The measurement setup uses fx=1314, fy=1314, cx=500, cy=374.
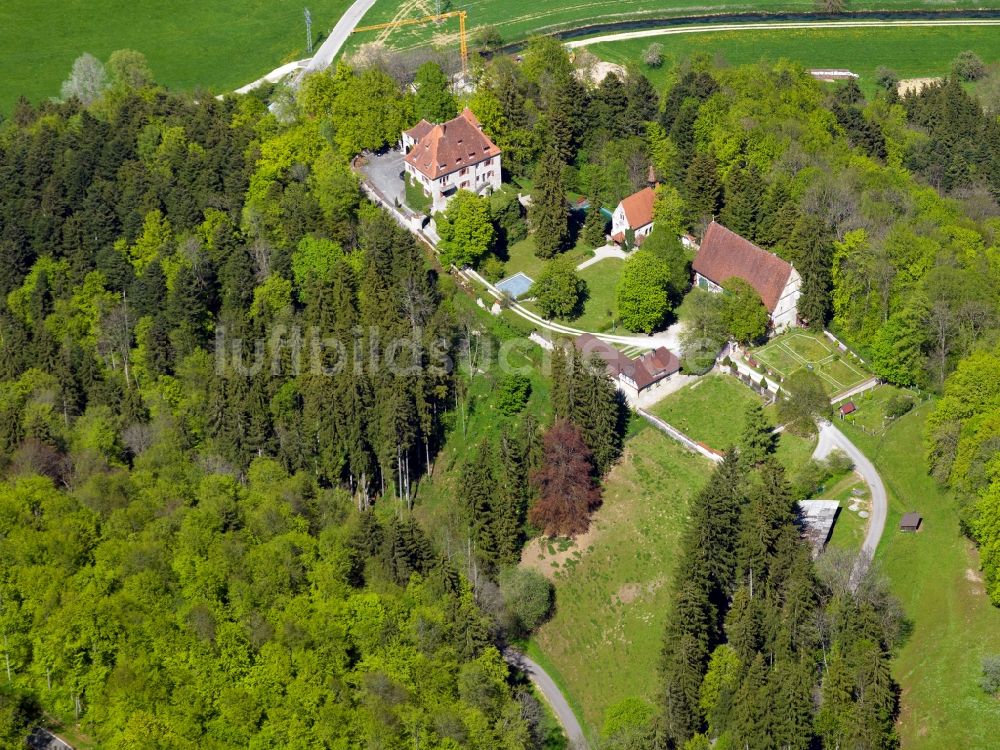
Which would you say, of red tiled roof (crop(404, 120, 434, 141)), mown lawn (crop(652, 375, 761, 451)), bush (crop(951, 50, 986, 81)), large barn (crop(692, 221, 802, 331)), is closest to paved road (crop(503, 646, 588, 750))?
mown lawn (crop(652, 375, 761, 451))

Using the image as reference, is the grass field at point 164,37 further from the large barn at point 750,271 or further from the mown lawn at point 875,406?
the mown lawn at point 875,406

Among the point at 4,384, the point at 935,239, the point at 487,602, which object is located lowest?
the point at 487,602

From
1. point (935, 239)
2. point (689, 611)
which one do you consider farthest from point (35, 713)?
point (935, 239)

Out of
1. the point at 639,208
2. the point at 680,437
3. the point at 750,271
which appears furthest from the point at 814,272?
the point at 680,437

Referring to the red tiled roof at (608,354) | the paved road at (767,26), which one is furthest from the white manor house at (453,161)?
the paved road at (767,26)

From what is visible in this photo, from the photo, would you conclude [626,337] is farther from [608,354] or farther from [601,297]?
[601,297]

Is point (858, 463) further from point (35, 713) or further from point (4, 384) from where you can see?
point (4, 384)
